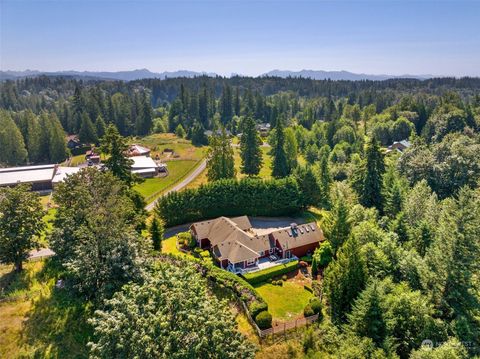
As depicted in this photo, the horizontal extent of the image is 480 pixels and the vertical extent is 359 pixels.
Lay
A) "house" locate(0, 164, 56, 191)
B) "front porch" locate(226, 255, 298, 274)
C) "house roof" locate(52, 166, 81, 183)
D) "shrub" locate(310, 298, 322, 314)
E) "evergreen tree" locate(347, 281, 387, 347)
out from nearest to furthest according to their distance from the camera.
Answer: "evergreen tree" locate(347, 281, 387, 347) → "shrub" locate(310, 298, 322, 314) → "front porch" locate(226, 255, 298, 274) → "house" locate(0, 164, 56, 191) → "house roof" locate(52, 166, 81, 183)

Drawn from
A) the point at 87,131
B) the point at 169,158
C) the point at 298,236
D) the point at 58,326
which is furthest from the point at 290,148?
the point at 58,326

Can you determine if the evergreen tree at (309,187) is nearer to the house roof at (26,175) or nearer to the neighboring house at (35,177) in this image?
the neighboring house at (35,177)

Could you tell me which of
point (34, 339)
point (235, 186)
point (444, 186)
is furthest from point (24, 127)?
point (444, 186)

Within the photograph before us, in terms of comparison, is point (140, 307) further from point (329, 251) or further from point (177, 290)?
point (329, 251)

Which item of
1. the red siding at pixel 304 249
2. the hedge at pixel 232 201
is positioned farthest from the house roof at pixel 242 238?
the hedge at pixel 232 201

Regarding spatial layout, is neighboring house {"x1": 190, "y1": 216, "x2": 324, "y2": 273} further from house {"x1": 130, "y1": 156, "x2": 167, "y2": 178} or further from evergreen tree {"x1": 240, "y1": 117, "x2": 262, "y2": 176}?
house {"x1": 130, "y1": 156, "x2": 167, "y2": 178}

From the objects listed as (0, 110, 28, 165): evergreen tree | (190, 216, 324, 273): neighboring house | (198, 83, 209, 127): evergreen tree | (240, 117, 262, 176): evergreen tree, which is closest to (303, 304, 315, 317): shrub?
(190, 216, 324, 273): neighboring house
